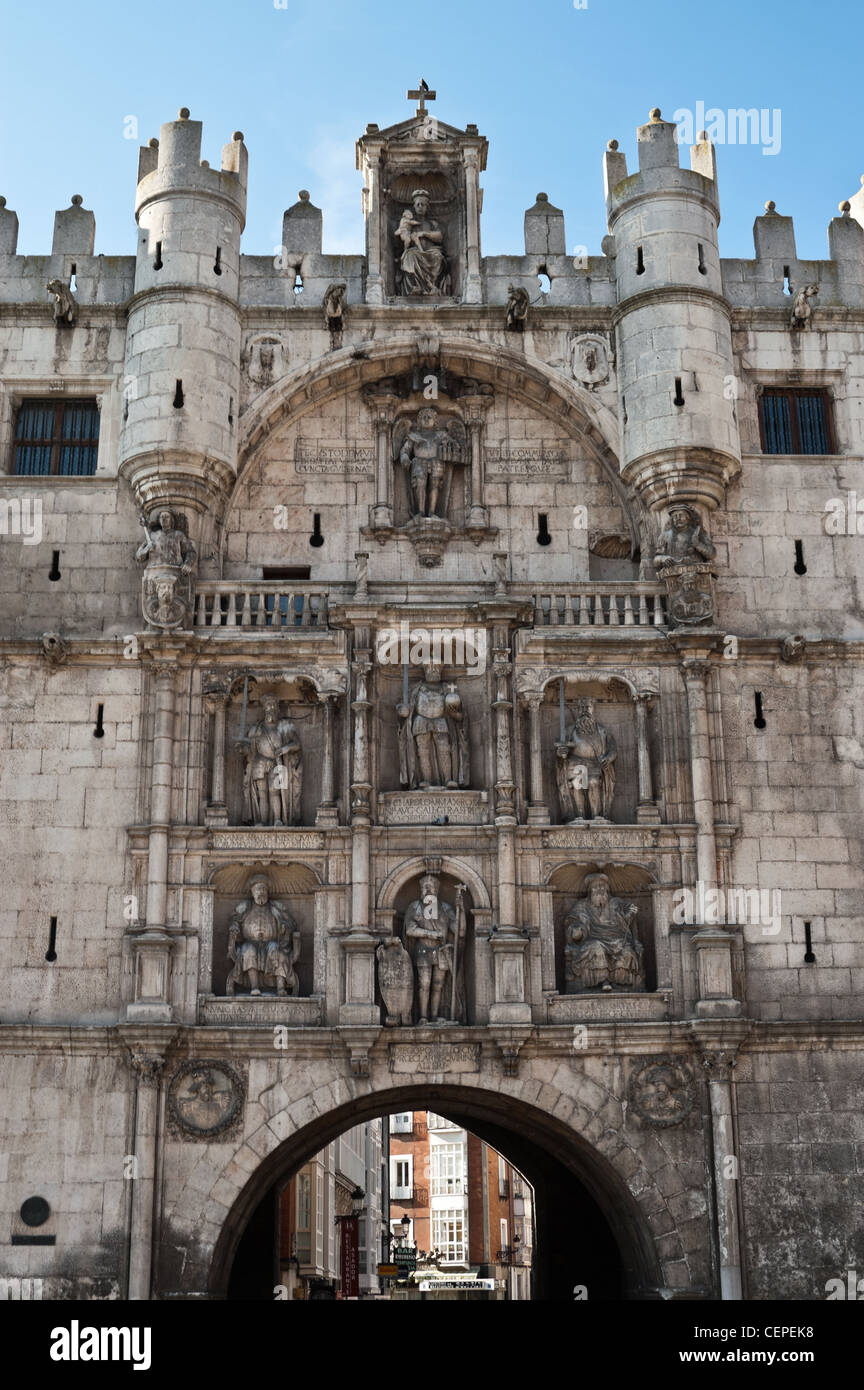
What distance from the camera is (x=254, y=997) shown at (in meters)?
20.2

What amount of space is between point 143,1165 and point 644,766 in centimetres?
782

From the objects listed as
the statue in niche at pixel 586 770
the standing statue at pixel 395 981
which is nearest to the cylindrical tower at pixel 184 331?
the statue in niche at pixel 586 770

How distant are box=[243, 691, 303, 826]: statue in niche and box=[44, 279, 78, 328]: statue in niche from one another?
6.54 m

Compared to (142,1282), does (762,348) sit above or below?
above

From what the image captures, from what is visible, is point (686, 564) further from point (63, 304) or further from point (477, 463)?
point (63, 304)

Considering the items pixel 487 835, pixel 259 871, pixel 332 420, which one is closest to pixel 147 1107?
pixel 259 871

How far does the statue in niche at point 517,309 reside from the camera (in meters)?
23.2

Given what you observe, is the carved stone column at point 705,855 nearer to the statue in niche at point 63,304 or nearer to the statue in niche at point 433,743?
the statue in niche at point 433,743

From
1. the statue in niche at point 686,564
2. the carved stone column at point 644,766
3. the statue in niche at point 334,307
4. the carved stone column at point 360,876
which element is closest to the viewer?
the carved stone column at point 360,876

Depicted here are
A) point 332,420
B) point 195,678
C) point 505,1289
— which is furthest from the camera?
point 505,1289

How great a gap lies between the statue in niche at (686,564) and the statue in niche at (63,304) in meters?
8.79

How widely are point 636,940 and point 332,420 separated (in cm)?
852
